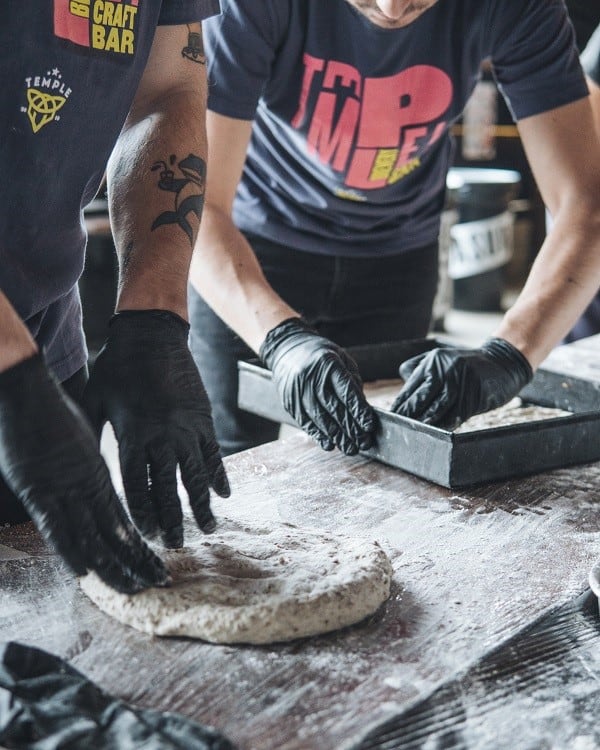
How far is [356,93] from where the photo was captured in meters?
1.87

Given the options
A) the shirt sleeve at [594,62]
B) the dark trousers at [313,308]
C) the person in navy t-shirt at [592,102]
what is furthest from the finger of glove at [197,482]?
the shirt sleeve at [594,62]

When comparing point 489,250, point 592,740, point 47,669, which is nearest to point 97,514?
point 47,669

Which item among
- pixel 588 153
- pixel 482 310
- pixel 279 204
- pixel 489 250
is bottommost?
pixel 482 310

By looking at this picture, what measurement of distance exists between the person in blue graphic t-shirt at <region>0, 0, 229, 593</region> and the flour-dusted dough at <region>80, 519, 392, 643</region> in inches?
1.6

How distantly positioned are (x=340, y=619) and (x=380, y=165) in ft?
3.80

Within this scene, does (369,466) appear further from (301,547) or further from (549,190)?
(549,190)

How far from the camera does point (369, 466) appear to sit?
1.64 m

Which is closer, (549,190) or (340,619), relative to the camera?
(340,619)

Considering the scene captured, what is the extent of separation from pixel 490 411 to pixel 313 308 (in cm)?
53

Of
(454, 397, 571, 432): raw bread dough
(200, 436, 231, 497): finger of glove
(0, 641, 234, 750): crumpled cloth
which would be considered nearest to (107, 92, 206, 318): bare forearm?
(200, 436, 231, 497): finger of glove

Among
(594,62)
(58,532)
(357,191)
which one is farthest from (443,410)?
(594,62)

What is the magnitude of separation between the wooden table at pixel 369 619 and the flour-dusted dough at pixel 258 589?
20 mm

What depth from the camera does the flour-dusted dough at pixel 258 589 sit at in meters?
1.08

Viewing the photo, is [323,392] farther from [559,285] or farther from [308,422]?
[559,285]
